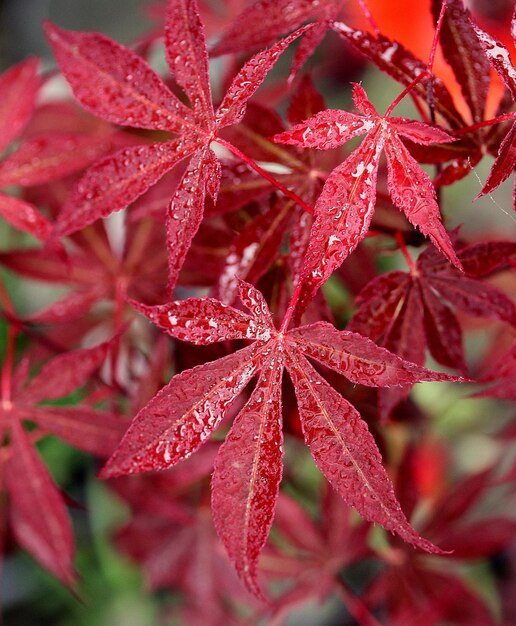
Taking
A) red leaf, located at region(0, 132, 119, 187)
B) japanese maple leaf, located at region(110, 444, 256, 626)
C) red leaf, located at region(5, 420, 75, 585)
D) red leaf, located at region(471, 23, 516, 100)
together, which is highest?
red leaf, located at region(471, 23, 516, 100)

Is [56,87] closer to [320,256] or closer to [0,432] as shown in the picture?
[0,432]

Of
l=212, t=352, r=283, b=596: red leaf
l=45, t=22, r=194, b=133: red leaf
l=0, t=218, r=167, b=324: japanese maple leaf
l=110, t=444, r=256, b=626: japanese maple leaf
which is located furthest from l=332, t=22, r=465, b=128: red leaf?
l=110, t=444, r=256, b=626: japanese maple leaf

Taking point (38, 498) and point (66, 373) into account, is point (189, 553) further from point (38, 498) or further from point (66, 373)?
point (66, 373)

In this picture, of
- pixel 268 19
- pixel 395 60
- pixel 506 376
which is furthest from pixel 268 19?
pixel 506 376

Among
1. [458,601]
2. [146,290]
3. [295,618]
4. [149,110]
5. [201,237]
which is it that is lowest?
[295,618]

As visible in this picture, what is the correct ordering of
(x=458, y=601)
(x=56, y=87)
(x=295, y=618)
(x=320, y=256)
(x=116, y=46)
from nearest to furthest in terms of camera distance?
(x=320, y=256) < (x=116, y=46) < (x=458, y=601) < (x=295, y=618) < (x=56, y=87)

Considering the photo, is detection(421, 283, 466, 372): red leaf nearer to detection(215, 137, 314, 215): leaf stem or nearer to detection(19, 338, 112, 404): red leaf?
detection(215, 137, 314, 215): leaf stem

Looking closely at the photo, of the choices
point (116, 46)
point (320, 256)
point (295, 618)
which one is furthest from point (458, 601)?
Result: point (116, 46)
